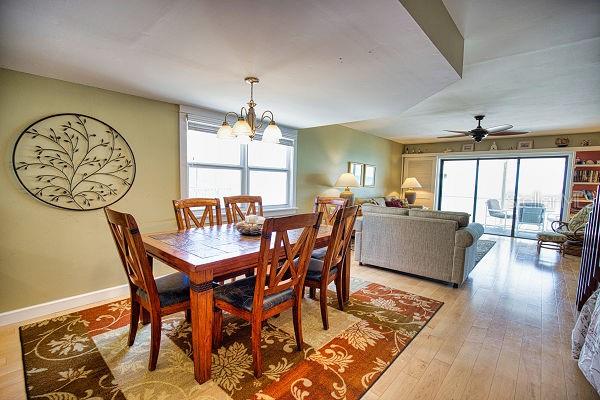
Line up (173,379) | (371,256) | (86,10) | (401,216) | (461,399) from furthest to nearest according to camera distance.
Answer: (371,256)
(401,216)
(173,379)
(461,399)
(86,10)

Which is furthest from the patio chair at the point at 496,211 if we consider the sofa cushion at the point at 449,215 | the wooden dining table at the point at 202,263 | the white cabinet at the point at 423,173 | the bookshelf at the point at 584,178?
the wooden dining table at the point at 202,263

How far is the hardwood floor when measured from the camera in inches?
64.1

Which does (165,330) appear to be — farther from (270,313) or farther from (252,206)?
(252,206)

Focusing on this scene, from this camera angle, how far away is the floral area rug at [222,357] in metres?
1.60

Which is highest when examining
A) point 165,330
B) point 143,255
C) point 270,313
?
point 143,255

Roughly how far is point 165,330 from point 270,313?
1.05 meters

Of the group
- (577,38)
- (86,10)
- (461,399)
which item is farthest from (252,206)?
(577,38)

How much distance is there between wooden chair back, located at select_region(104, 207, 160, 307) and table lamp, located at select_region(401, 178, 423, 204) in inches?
252

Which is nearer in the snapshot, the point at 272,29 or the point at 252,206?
the point at 272,29

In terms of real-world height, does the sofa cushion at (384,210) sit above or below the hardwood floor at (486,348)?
above

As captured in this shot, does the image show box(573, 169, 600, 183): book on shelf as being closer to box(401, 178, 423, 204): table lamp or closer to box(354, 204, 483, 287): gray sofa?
box(401, 178, 423, 204): table lamp

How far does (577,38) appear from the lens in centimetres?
210

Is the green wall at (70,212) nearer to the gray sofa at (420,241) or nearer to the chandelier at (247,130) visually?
the chandelier at (247,130)

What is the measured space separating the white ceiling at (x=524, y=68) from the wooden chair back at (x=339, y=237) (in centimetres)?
158
